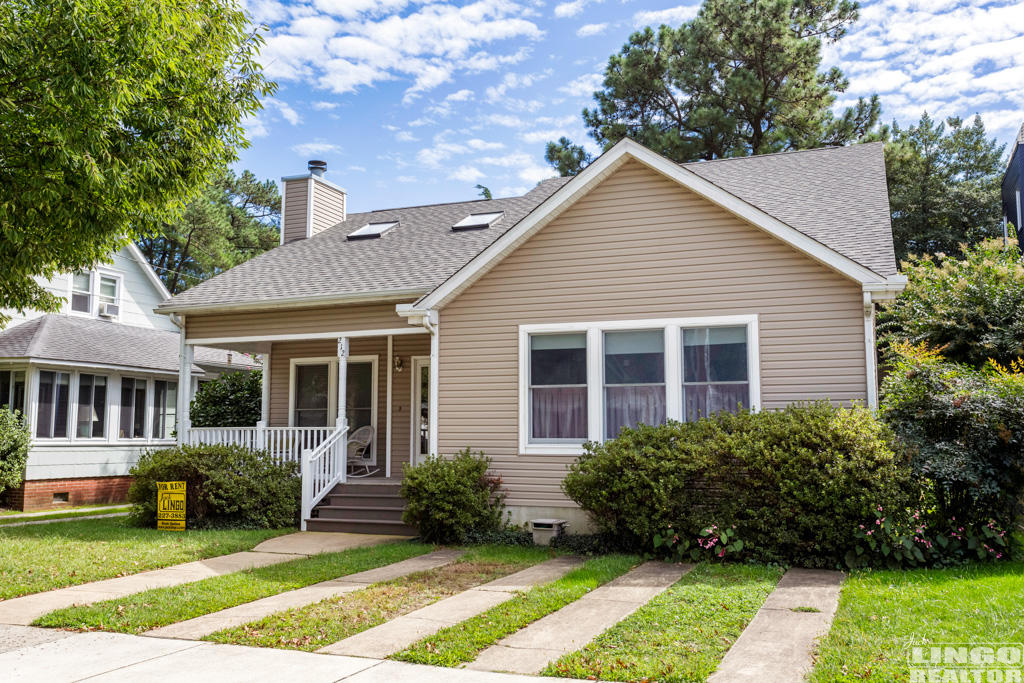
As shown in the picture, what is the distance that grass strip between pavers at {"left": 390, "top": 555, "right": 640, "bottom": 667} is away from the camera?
5.47 metres

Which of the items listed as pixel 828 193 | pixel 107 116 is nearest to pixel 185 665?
pixel 107 116

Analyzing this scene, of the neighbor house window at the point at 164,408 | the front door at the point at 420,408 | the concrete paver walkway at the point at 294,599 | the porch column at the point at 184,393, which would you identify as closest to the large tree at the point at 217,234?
the neighbor house window at the point at 164,408

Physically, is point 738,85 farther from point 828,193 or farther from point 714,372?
point 714,372

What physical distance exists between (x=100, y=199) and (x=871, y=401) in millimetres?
8640

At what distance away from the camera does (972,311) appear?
1279cm

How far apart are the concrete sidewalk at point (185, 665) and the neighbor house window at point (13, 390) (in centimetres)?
1256

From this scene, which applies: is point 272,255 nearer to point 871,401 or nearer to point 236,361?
point 236,361

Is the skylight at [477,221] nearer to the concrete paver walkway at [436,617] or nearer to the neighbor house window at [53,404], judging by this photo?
the concrete paver walkway at [436,617]

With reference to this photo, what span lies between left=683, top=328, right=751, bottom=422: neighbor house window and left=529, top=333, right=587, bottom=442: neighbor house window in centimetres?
139

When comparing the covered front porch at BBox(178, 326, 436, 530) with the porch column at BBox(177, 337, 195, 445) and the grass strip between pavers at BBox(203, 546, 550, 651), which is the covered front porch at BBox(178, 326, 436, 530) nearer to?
the porch column at BBox(177, 337, 195, 445)

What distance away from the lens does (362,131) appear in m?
23.7

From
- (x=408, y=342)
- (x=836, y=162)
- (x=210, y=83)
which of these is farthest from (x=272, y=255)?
(x=836, y=162)

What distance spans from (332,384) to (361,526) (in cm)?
419

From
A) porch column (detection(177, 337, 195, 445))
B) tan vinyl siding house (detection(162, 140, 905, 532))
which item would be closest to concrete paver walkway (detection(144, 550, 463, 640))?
tan vinyl siding house (detection(162, 140, 905, 532))
